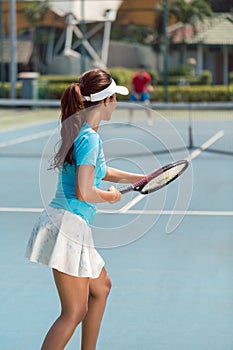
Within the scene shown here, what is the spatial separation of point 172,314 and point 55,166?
6.90 ft

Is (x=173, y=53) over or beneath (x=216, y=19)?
beneath

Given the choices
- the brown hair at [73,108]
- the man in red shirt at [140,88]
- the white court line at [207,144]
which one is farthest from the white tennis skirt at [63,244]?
the man in red shirt at [140,88]

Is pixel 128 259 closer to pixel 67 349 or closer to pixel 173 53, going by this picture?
pixel 67 349

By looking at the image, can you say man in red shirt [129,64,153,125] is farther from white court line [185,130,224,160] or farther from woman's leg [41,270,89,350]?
woman's leg [41,270,89,350]

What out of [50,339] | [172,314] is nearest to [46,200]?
[50,339]

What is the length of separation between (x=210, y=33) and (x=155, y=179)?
30.0m

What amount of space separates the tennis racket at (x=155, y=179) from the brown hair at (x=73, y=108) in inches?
14.3

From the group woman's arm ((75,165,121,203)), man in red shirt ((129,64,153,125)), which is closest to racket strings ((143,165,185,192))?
woman's arm ((75,165,121,203))

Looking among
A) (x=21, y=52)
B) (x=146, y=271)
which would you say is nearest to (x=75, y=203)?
(x=146, y=271)

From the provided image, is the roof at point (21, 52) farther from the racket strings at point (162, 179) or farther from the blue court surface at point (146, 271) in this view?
the racket strings at point (162, 179)

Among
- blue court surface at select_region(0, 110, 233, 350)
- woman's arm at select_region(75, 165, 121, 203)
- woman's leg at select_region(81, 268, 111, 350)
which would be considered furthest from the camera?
blue court surface at select_region(0, 110, 233, 350)

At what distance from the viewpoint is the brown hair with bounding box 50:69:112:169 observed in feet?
14.2

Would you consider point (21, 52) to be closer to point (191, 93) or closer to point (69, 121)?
point (191, 93)

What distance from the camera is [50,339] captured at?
4.41m
